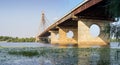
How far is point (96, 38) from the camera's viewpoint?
79375mm

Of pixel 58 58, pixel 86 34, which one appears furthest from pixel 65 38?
pixel 58 58

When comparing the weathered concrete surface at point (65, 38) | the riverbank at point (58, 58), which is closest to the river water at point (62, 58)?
the riverbank at point (58, 58)

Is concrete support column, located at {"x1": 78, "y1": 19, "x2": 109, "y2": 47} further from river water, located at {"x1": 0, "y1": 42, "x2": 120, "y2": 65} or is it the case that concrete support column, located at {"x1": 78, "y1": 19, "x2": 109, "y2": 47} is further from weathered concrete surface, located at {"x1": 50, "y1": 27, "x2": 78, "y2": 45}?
river water, located at {"x1": 0, "y1": 42, "x2": 120, "y2": 65}

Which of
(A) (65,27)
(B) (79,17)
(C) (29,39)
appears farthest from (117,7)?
(C) (29,39)

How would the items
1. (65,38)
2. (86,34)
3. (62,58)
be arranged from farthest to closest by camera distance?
1. (65,38)
2. (86,34)
3. (62,58)

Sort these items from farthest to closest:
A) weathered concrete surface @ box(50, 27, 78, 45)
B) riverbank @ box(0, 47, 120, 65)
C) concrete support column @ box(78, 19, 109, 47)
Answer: weathered concrete surface @ box(50, 27, 78, 45) < concrete support column @ box(78, 19, 109, 47) < riverbank @ box(0, 47, 120, 65)

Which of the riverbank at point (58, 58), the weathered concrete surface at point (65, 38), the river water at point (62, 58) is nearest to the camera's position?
the river water at point (62, 58)

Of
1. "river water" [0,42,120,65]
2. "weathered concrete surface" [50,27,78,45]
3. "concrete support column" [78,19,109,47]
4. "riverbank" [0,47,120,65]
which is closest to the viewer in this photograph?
"river water" [0,42,120,65]

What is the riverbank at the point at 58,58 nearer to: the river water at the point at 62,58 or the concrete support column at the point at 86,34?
the river water at the point at 62,58

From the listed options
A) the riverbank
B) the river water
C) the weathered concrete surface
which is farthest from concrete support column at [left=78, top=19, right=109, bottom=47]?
the riverbank

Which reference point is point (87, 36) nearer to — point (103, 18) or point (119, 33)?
point (103, 18)

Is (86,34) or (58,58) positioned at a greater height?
(86,34)

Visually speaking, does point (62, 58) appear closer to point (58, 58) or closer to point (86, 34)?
point (58, 58)

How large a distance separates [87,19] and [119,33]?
5986 centimetres
